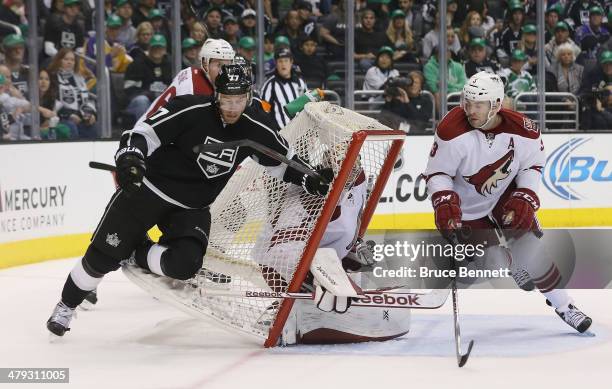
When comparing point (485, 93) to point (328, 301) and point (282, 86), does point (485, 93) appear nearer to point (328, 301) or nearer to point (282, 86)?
point (328, 301)

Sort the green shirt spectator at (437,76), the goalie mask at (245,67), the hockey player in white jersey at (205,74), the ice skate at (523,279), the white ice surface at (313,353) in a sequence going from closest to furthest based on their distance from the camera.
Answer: the white ice surface at (313,353), the goalie mask at (245,67), the ice skate at (523,279), the hockey player in white jersey at (205,74), the green shirt spectator at (437,76)

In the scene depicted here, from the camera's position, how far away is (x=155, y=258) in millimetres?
3865

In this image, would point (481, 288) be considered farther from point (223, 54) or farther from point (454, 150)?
point (223, 54)

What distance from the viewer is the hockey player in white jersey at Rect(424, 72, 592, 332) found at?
4.12 metres

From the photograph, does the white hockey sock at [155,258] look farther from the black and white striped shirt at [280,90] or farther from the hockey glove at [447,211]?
the black and white striped shirt at [280,90]

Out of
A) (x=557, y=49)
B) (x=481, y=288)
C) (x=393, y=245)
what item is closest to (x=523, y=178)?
(x=393, y=245)

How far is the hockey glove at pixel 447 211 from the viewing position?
3.99 metres

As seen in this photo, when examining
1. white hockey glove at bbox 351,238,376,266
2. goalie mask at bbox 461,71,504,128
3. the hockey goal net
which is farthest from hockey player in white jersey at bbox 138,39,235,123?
goalie mask at bbox 461,71,504,128

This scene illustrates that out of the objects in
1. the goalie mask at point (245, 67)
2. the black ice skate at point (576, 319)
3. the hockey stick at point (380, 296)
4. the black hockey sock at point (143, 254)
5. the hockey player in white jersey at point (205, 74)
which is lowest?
the black ice skate at point (576, 319)

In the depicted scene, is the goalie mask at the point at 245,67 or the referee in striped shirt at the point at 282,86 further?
the referee in striped shirt at the point at 282,86

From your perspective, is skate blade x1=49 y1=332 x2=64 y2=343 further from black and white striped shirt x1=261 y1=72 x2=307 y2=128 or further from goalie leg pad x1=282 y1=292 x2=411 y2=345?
black and white striped shirt x1=261 y1=72 x2=307 y2=128

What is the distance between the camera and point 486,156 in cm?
418

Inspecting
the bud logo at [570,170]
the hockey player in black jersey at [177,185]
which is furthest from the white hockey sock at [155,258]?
the bud logo at [570,170]

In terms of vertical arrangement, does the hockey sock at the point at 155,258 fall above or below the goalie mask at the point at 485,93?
below
